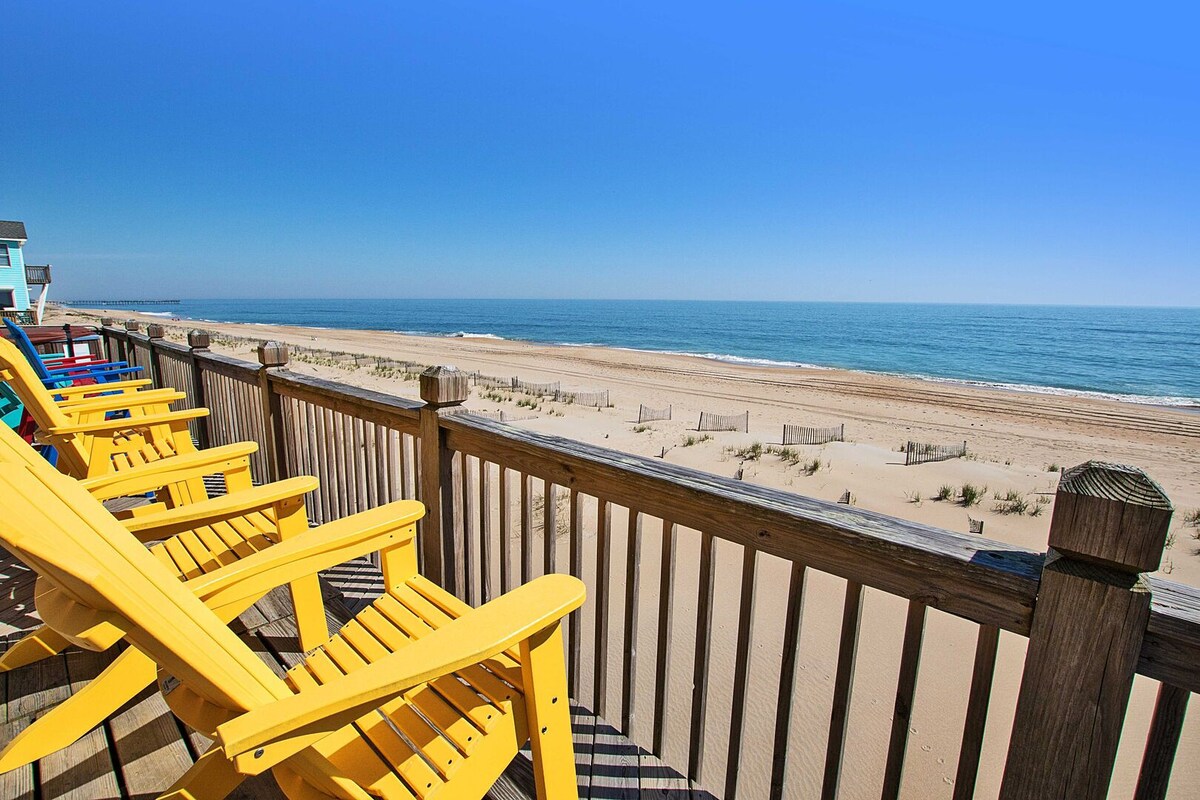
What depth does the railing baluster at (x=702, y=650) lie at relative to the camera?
1.66 metres

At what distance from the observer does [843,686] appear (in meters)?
1.43

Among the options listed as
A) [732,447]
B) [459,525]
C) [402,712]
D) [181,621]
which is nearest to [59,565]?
[181,621]

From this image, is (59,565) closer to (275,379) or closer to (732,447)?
(275,379)

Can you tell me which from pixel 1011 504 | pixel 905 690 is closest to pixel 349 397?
pixel 905 690

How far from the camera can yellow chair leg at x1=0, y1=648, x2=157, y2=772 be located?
5.09ft

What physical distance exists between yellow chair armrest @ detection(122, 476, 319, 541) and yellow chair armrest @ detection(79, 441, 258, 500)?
0.35 m

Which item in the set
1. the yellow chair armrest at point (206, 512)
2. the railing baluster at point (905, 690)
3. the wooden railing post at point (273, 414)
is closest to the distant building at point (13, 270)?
the wooden railing post at point (273, 414)

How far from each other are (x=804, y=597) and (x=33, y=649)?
2.72 metres

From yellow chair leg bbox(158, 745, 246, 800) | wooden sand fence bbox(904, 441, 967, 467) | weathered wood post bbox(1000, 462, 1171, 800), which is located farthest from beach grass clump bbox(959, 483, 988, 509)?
yellow chair leg bbox(158, 745, 246, 800)

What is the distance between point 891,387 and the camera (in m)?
22.1

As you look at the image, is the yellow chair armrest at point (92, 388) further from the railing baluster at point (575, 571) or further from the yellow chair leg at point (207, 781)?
the railing baluster at point (575, 571)

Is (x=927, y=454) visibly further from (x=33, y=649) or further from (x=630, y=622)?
(x=33, y=649)

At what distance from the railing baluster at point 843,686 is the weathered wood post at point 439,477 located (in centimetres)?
161

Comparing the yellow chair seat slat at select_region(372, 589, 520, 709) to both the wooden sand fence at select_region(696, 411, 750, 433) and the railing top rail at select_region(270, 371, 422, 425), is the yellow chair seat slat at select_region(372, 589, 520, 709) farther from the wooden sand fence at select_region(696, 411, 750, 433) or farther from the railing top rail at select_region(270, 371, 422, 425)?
the wooden sand fence at select_region(696, 411, 750, 433)
